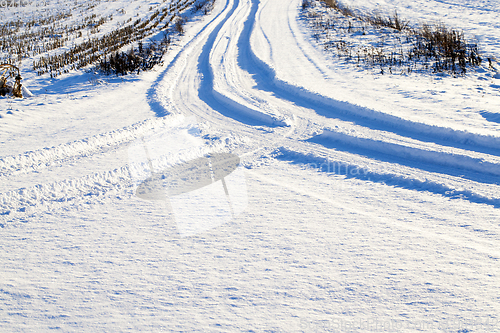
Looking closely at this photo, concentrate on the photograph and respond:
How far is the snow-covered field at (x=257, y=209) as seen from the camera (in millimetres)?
2457

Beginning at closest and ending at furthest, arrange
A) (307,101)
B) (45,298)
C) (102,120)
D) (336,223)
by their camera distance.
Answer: (45,298) < (336,223) < (102,120) < (307,101)

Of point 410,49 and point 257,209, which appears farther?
point 410,49

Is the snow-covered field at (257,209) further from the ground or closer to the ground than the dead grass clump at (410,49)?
closer to the ground

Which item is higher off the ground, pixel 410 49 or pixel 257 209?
pixel 410 49

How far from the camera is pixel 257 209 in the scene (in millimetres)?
3736

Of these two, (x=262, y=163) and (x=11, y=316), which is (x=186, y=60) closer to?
(x=262, y=163)

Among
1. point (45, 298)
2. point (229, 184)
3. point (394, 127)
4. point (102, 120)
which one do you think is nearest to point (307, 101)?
point (394, 127)

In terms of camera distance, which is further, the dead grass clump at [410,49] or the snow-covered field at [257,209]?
the dead grass clump at [410,49]

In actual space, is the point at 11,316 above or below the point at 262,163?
below

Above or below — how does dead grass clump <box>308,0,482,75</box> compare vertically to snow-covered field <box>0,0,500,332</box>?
above

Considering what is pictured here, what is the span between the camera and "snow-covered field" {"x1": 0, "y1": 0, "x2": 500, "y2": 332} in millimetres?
2457

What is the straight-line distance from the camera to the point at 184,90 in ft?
28.6

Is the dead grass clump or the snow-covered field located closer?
the snow-covered field

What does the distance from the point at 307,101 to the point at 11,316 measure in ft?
20.5
